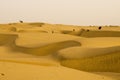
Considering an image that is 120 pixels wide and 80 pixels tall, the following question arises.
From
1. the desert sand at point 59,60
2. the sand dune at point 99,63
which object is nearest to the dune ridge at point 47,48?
the desert sand at point 59,60

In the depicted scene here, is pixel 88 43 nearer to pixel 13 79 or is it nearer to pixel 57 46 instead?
pixel 57 46

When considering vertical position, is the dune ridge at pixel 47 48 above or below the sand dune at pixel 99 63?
below

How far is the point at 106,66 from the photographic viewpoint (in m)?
9.59

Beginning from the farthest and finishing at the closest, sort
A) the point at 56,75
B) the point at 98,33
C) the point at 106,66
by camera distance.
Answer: the point at 98,33 < the point at 106,66 < the point at 56,75

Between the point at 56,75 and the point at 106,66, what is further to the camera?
the point at 106,66

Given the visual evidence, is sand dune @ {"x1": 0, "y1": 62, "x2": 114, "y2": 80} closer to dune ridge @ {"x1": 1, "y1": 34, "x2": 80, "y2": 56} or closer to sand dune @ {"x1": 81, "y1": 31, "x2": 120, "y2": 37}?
dune ridge @ {"x1": 1, "y1": 34, "x2": 80, "y2": 56}

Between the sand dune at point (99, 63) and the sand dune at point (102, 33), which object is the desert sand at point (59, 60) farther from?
the sand dune at point (102, 33)

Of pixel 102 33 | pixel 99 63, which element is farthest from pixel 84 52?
pixel 102 33

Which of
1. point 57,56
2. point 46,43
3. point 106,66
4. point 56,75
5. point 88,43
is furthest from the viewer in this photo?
point 46,43

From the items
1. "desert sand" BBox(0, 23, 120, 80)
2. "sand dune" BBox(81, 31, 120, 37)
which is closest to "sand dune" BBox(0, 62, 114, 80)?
"desert sand" BBox(0, 23, 120, 80)

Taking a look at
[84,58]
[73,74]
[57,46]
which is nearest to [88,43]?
[57,46]

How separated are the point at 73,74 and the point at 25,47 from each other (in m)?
7.91

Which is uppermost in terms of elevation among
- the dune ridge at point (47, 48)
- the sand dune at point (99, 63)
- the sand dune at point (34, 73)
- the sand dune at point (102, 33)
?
the sand dune at point (34, 73)

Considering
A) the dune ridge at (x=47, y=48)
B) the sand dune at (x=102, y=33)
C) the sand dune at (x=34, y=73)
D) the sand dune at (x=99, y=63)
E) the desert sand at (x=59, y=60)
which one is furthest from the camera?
the sand dune at (x=102, y=33)
